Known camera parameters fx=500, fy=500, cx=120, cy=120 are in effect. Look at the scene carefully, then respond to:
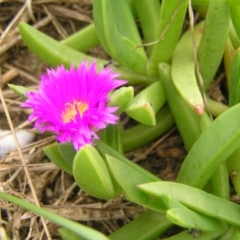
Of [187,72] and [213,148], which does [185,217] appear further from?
[187,72]

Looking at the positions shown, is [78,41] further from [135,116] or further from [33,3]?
[135,116]

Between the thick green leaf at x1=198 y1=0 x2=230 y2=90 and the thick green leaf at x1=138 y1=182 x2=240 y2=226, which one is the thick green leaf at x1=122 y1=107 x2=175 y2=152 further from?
the thick green leaf at x1=138 y1=182 x2=240 y2=226

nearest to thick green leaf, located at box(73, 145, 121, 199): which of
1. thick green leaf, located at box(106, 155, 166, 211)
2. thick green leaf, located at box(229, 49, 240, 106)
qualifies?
thick green leaf, located at box(106, 155, 166, 211)

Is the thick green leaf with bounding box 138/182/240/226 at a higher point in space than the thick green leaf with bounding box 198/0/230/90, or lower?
lower

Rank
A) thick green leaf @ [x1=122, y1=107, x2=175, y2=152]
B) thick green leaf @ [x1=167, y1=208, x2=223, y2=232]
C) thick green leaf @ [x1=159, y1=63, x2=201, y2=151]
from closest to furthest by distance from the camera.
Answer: thick green leaf @ [x1=167, y1=208, x2=223, y2=232], thick green leaf @ [x1=159, y1=63, x2=201, y2=151], thick green leaf @ [x1=122, y1=107, x2=175, y2=152]

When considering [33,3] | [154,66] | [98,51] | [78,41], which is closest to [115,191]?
[154,66]

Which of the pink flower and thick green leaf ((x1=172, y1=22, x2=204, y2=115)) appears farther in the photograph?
thick green leaf ((x1=172, y1=22, x2=204, y2=115))
